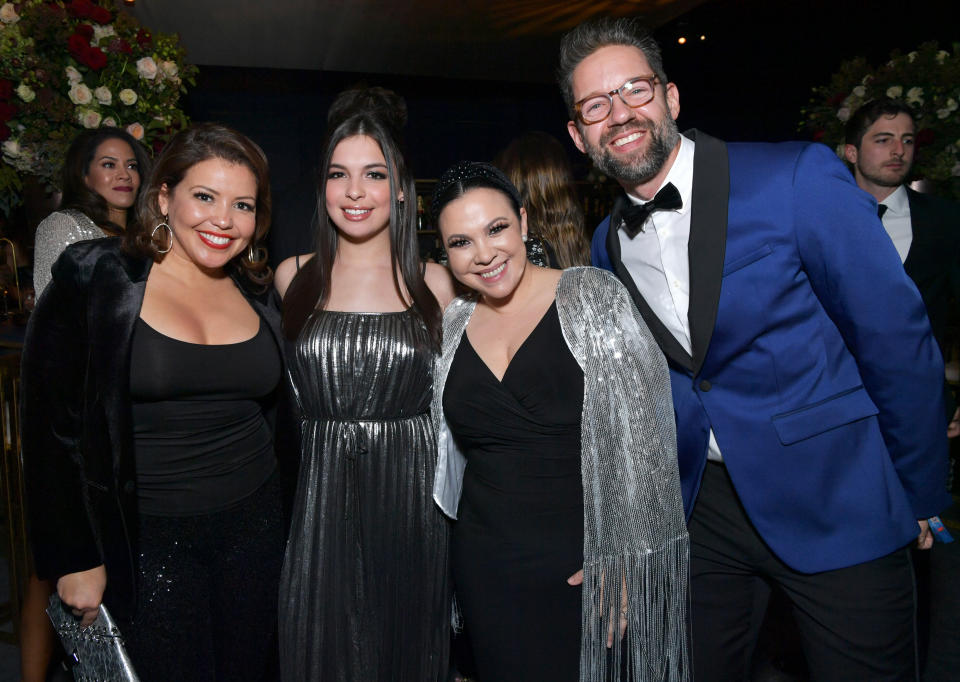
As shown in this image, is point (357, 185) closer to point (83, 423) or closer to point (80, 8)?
point (83, 423)

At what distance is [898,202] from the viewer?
9.98ft

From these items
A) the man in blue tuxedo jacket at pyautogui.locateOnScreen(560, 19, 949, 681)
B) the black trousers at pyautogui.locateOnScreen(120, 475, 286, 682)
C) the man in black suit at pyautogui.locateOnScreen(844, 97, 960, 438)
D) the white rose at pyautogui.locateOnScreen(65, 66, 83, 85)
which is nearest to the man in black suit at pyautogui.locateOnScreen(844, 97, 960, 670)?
the man in black suit at pyautogui.locateOnScreen(844, 97, 960, 438)

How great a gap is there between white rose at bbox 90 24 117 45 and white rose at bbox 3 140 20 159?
1.93 feet

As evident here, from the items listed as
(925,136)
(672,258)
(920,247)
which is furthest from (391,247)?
(925,136)

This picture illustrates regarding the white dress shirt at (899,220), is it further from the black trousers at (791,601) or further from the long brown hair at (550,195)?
the black trousers at (791,601)

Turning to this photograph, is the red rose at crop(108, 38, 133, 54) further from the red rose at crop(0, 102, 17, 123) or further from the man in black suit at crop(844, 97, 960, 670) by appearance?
the man in black suit at crop(844, 97, 960, 670)

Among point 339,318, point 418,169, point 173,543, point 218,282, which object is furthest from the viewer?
point 418,169

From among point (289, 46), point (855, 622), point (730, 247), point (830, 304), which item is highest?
point (289, 46)

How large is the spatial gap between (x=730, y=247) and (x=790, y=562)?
0.73m

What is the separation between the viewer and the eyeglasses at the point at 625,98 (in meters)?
1.65

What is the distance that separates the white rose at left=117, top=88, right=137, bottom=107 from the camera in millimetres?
3227

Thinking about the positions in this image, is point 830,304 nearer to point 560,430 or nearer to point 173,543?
point 560,430

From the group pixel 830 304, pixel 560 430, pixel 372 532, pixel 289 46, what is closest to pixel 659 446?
pixel 560 430

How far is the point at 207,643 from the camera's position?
173cm
